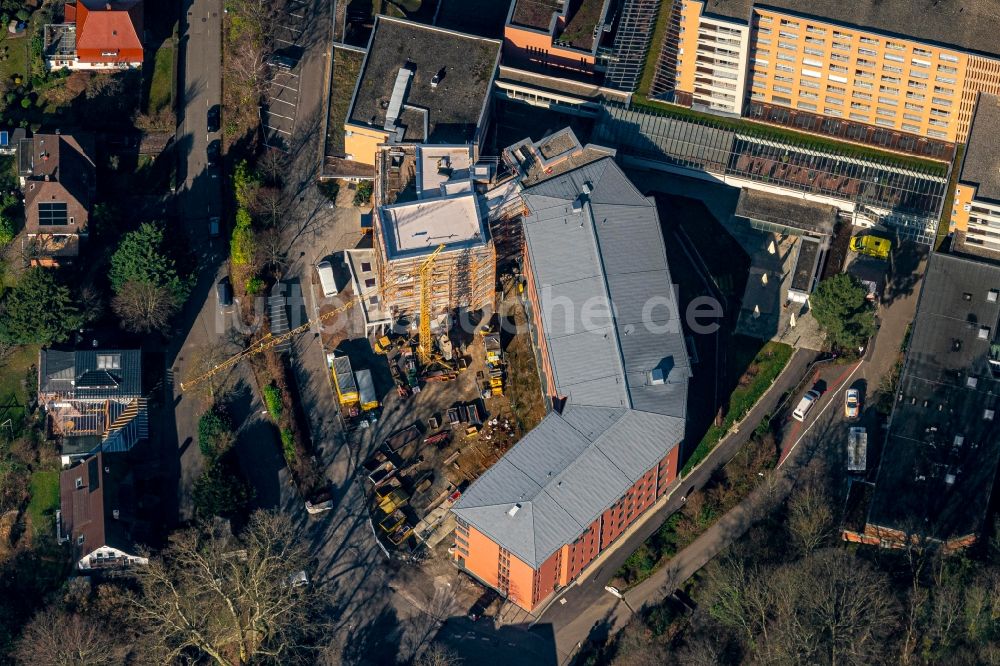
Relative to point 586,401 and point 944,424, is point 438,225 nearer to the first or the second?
point 586,401

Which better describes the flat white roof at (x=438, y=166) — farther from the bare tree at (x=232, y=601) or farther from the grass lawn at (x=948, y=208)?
the grass lawn at (x=948, y=208)

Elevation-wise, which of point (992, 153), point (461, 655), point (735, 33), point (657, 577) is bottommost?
point (461, 655)

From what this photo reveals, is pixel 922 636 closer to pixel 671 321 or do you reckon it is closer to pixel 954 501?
pixel 954 501

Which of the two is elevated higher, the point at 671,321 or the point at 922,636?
the point at 671,321

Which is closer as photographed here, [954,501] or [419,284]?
[954,501]

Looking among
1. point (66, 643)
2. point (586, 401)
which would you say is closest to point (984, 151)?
point (586, 401)

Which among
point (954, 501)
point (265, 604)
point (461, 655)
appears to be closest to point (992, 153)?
point (954, 501)
